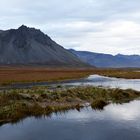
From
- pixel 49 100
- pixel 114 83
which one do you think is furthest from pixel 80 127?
pixel 114 83

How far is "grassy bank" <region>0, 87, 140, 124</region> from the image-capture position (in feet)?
108

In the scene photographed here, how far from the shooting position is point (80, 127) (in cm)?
2798

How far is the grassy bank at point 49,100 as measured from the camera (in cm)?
3307

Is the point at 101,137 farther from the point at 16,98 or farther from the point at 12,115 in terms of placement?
the point at 16,98

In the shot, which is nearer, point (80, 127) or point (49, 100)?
point (80, 127)

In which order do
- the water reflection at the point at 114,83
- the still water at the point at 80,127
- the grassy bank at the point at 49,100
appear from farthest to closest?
the water reflection at the point at 114,83
the grassy bank at the point at 49,100
the still water at the point at 80,127

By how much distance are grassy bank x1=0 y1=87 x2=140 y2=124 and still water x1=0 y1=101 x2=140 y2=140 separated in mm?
1844

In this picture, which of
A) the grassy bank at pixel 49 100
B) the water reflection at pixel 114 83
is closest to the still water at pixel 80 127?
the grassy bank at pixel 49 100

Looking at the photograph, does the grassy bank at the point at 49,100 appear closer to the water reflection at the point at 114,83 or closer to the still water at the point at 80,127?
the still water at the point at 80,127

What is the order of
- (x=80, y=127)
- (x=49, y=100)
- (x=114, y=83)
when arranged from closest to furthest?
(x=80, y=127)
(x=49, y=100)
(x=114, y=83)

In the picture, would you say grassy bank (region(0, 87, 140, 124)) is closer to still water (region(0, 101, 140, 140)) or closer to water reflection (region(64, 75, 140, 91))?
still water (region(0, 101, 140, 140))

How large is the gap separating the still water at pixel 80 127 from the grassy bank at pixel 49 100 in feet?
6.05

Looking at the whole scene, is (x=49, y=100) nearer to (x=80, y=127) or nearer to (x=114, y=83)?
(x=80, y=127)

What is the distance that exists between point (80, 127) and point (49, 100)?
40.8 ft
